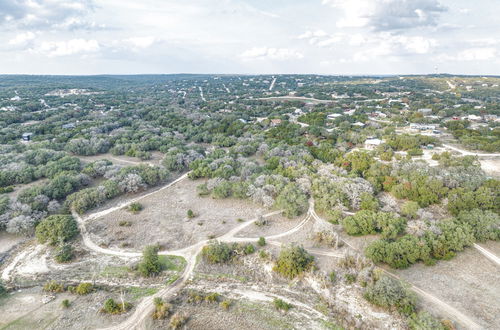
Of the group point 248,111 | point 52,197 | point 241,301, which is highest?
point 248,111

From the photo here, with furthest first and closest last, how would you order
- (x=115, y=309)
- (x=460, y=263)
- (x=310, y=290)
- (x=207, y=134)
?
(x=207, y=134) < (x=460, y=263) < (x=310, y=290) < (x=115, y=309)

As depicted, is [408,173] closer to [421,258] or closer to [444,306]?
[421,258]

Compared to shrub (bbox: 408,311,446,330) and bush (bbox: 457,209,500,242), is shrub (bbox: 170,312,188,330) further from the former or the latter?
bush (bbox: 457,209,500,242)

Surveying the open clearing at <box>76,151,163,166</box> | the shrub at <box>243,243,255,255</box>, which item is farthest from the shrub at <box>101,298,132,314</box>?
the open clearing at <box>76,151,163,166</box>

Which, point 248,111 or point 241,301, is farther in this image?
point 248,111

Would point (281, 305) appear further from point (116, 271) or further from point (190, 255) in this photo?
point (116, 271)

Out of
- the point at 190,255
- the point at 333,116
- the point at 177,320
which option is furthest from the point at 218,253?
the point at 333,116

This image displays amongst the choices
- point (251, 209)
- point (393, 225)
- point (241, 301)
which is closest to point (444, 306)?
point (393, 225)

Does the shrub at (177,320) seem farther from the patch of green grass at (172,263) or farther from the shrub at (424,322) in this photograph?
the shrub at (424,322)

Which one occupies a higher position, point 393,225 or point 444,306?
point 393,225
